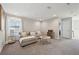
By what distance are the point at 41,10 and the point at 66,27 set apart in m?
0.64

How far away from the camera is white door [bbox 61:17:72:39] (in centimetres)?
160

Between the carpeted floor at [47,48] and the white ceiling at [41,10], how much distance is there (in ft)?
1.76

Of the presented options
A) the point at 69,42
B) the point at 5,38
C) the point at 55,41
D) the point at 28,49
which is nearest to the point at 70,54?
the point at 69,42

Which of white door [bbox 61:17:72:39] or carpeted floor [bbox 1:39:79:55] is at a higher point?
white door [bbox 61:17:72:39]

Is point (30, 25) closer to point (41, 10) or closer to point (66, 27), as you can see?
point (41, 10)

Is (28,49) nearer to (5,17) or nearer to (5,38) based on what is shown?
(5,38)

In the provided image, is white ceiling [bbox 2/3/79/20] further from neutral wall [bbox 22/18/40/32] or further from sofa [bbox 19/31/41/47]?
sofa [bbox 19/31/41/47]

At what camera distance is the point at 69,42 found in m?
1.59

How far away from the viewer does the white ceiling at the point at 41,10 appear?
1399mm

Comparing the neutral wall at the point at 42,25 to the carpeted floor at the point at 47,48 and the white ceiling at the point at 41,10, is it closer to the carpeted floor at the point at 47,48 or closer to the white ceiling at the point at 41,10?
the white ceiling at the point at 41,10

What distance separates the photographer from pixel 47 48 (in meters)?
1.54

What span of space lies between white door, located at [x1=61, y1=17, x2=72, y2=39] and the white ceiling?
0.10 m

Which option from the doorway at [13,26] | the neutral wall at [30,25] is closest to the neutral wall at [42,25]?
the neutral wall at [30,25]

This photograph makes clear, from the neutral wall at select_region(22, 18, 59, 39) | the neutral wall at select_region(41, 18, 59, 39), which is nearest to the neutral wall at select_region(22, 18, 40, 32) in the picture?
the neutral wall at select_region(22, 18, 59, 39)
